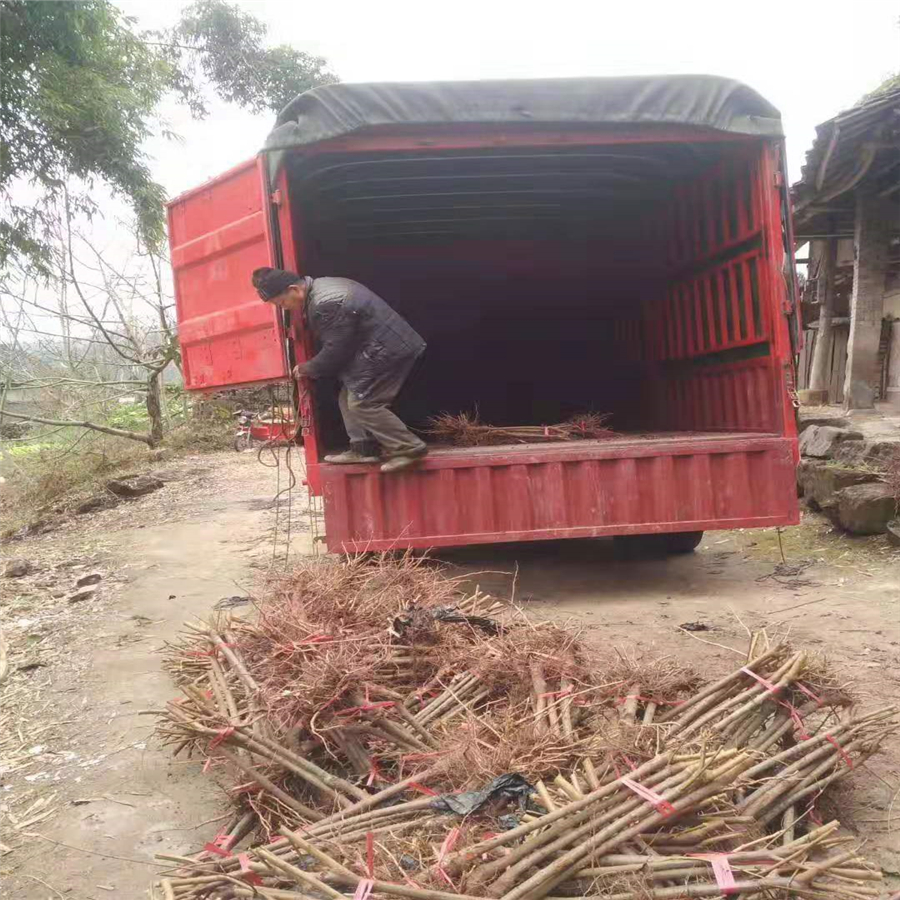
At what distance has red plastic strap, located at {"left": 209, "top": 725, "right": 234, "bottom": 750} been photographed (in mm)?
2365

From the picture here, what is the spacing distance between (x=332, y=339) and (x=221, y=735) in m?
2.78

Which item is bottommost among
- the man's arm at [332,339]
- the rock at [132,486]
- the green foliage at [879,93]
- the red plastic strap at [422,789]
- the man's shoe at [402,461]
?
the red plastic strap at [422,789]

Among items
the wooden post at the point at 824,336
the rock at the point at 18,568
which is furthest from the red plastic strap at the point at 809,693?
the wooden post at the point at 824,336

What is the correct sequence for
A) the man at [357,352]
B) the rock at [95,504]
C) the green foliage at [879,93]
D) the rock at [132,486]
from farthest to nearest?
the rock at [132,486], the rock at [95,504], the green foliage at [879,93], the man at [357,352]

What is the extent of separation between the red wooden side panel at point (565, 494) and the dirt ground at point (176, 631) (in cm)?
51

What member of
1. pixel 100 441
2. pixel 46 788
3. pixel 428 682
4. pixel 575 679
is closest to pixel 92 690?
pixel 46 788

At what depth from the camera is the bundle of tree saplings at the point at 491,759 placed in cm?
180

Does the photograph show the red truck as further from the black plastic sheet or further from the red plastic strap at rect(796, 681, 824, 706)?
the black plastic sheet

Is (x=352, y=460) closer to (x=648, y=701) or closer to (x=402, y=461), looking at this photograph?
(x=402, y=461)

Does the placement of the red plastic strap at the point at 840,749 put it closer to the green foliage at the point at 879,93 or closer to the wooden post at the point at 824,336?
the green foliage at the point at 879,93

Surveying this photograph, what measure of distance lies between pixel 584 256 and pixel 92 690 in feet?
19.9

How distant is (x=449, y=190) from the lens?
6.50 meters

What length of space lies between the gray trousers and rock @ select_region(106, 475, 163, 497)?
6577 mm

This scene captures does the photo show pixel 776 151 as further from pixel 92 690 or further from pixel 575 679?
pixel 92 690
